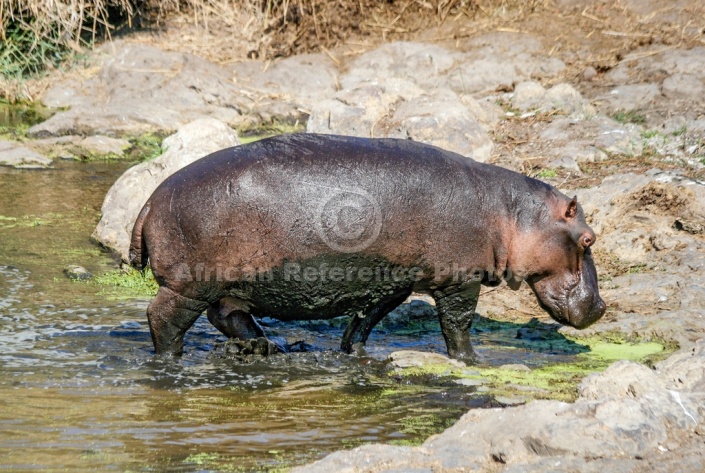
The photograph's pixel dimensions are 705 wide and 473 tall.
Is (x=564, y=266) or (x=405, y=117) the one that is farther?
(x=405, y=117)

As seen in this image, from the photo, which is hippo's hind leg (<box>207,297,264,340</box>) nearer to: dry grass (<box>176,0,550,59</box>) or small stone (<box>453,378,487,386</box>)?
small stone (<box>453,378,487,386</box>)

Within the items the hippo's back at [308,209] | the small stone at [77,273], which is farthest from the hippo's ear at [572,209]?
the small stone at [77,273]

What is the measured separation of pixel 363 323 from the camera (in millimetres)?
7301

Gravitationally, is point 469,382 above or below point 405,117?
below

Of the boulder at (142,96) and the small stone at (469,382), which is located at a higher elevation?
the boulder at (142,96)

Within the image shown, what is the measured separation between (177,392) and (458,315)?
6.88 ft

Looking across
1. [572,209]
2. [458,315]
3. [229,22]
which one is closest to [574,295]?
[572,209]

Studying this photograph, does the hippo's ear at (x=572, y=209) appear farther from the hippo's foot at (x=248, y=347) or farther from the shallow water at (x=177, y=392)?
the hippo's foot at (x=248, y=347)

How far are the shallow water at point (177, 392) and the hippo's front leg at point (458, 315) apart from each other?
0.28 meters

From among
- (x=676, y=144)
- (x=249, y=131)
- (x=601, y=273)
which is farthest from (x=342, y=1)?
(x=601, y=273)

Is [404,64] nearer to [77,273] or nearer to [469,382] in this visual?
[77,273]

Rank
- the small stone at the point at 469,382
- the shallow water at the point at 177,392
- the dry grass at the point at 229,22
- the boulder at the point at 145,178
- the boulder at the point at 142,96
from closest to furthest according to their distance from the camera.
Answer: the shallow water at the point at 177,392 < the small stone at the point at 469,382 < the boulder at the point at 145,178 < the boulder at the point at 142,96 < the dry grass at the point at 229,22

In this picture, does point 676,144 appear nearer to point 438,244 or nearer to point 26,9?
point 438,244

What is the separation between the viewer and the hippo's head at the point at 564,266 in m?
7.05
